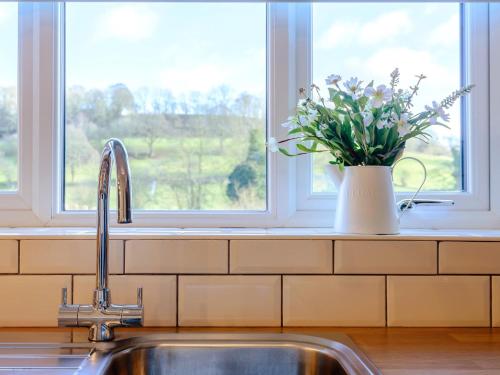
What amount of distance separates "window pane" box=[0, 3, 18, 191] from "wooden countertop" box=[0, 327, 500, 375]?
0.46 metres

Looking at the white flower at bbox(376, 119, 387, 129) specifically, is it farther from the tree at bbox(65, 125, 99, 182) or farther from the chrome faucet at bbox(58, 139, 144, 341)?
the tree at bbox(65, 125, 99, 182)

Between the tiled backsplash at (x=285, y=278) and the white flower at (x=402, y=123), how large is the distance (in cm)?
24

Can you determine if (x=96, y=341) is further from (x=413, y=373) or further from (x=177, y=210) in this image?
(x=413, y=373)

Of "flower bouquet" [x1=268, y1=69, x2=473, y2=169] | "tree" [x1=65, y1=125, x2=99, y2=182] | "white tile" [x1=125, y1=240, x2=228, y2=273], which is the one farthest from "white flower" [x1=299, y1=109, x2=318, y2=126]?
"tree" [x1=65, y1=125, x2=99, y2=182]

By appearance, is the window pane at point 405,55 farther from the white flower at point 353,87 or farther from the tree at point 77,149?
the tree at point 77,149

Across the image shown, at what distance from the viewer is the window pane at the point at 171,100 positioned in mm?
1315

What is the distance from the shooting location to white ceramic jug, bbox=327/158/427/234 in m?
1.08

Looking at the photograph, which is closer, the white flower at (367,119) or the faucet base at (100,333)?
the faucet base at (100,333)

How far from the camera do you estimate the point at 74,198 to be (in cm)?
131

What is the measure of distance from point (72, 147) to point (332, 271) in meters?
0.76

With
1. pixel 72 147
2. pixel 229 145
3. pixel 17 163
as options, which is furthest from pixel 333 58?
pixel 17 163

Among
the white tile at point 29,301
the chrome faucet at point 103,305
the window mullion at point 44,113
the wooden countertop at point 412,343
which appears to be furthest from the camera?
the window mullion at point 44,113

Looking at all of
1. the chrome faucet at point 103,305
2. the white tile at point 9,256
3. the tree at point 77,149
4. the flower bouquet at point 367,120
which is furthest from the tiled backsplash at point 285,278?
the tree at point 77,149

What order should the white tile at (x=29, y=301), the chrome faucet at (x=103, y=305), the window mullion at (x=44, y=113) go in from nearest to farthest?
1. the chrome faucet at (x=103, y=305)
2. the white tile at (x=29, y=301)
3. the window mullion at (x=44, y=113)
